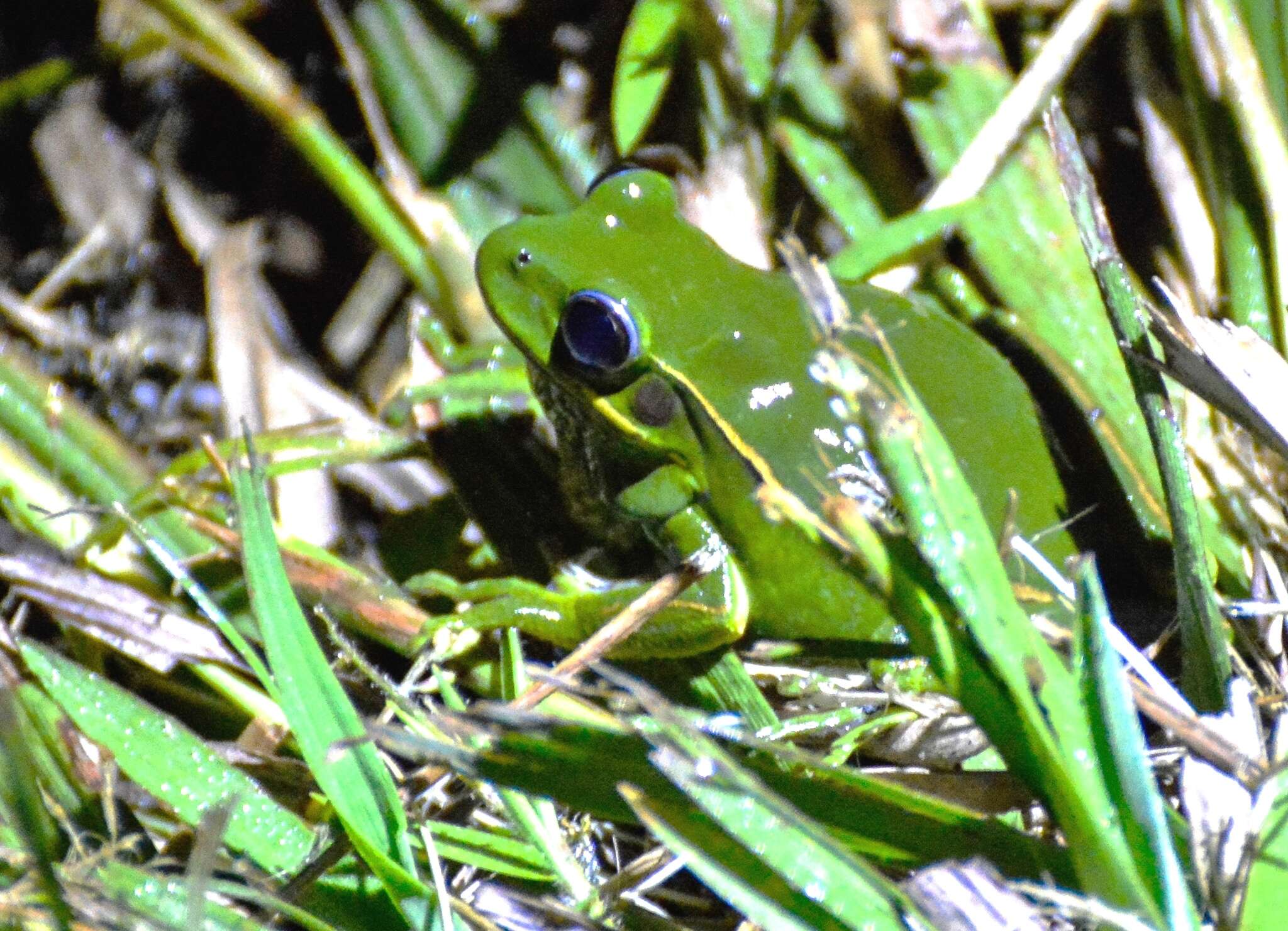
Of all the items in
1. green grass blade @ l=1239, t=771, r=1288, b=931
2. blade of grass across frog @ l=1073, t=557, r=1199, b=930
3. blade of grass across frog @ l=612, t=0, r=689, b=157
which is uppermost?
blade of grass across frog @ l=612, t=0, r=689, b=157

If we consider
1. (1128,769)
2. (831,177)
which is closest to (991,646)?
(1128,769)

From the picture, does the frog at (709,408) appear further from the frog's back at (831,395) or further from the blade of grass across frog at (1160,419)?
the blade of grass across frog at (1160,419)

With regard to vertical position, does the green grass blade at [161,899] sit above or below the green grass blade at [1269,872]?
above

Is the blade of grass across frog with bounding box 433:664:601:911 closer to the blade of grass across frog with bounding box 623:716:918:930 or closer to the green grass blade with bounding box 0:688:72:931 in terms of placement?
the blade of grass across frog with bounding box 623:716:918:930

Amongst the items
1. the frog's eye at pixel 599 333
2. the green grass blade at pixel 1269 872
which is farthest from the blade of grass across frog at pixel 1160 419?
the frog's eye at pixel 599 333

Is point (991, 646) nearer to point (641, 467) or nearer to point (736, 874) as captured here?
point (736, 874)

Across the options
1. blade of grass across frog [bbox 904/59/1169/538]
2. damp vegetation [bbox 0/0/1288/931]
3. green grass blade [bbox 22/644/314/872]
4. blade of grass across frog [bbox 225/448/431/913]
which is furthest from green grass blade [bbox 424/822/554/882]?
blade of grass across frog [bbox 904/59/1169/538]
